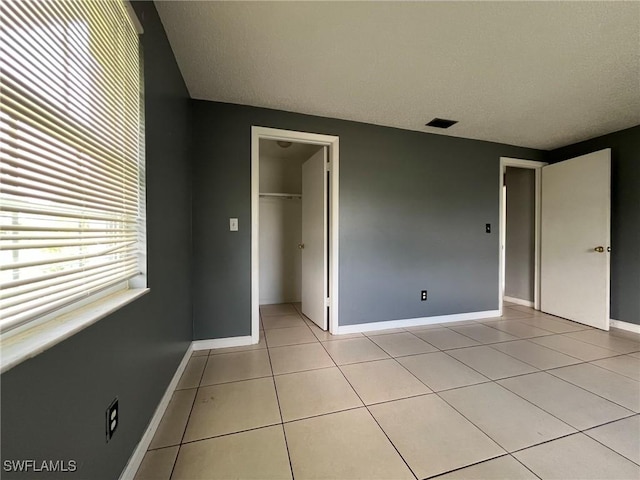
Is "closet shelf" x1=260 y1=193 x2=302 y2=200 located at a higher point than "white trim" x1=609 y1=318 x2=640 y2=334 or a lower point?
higher

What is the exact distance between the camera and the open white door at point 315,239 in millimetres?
2730

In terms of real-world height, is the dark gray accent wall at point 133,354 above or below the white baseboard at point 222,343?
above

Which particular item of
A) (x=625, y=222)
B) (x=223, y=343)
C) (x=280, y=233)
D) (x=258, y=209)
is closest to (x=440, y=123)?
(x=258, y=209)

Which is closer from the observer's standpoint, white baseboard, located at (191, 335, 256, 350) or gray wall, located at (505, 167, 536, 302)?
white baseboard, located at (191, 335, 256, 350)

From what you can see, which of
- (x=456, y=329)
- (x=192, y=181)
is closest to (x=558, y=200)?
(x=456, y=329)

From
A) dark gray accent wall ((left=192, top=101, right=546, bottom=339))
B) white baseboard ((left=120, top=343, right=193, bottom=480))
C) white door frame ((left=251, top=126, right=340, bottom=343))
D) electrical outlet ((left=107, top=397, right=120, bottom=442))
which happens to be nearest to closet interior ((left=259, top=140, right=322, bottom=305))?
white door frame ((left=251, top=126, right=340, bottom=343))

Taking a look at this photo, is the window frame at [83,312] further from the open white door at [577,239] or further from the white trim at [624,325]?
the white trim at [624,325]

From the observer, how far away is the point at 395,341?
249 cm

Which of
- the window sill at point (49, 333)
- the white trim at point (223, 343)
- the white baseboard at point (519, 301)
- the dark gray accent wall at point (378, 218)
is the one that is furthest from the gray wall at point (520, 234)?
the window sill at point (49, 333)

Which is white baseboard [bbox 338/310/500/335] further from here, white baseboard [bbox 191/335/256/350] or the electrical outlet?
the electrical outlet

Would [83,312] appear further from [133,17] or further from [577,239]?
[577,239]

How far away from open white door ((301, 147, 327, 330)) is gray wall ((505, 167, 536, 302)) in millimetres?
3215

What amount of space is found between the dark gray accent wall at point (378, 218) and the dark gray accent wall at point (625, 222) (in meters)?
0.78

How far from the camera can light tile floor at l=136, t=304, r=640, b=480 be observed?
114 cm
